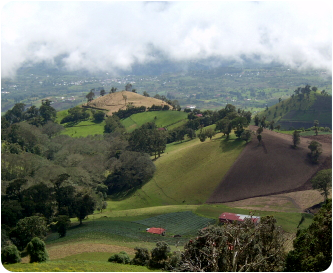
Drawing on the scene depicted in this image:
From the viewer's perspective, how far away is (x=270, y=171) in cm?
5894

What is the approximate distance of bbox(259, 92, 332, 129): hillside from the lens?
12876cm

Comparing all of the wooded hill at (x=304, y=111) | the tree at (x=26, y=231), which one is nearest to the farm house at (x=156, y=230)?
the tree at (x=26, y=231)

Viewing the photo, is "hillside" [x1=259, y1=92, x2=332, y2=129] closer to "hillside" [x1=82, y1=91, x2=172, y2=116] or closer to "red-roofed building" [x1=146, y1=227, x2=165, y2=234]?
"hillside" [x1=82, y1=91, x2=172, y2=116]

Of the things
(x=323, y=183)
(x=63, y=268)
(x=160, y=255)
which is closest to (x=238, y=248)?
(x=160, y=255)

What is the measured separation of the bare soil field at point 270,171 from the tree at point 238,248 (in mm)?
24334

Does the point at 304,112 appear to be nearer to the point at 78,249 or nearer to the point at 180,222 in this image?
the point at 180,222

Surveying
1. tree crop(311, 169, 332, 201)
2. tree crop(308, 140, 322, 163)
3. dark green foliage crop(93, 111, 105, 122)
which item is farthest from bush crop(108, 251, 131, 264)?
dark green foliage crop(93, 111, 105, 122)

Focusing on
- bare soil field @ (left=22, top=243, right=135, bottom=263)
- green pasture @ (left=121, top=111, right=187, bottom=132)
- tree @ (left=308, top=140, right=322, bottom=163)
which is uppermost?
green pasture @ (left=121, top=111, right=187, bottom=132)

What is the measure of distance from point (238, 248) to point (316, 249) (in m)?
6.02

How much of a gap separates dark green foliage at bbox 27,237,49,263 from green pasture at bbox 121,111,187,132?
281ft

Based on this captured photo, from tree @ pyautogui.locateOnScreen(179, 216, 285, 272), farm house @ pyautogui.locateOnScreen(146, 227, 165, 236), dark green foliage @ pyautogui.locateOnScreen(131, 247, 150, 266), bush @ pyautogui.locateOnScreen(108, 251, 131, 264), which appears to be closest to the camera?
tree @ pyautogui.locateOnScreen(179, 216, 285, 272)

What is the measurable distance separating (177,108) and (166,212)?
88112 millimetres

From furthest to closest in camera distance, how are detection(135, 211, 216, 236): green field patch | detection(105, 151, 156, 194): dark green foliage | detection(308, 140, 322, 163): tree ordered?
detection(105, 151, 156, 194): dark green foliage
detection(308, 140, 322, 163): tree
detection(135, 211, 216, 236): green field patch

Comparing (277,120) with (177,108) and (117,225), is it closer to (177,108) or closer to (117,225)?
(177,108)
